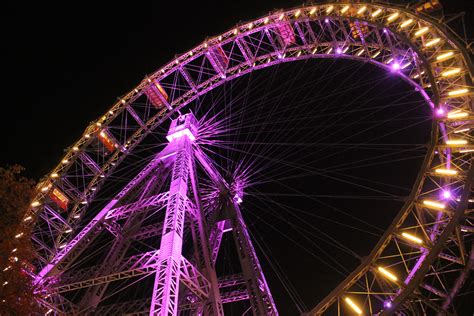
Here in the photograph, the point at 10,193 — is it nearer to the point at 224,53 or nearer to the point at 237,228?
the point at 237,228

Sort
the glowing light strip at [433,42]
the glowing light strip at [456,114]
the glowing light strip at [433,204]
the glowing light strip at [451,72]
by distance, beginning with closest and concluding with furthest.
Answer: the glowing light strip at [433,204] < the glowing light strip at [456,114] < the glowing light strip at [451,72] < the glowing light strip at [433,42]

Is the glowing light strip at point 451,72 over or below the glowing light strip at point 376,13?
below

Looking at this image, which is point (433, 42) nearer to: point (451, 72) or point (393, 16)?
point (451, 72)

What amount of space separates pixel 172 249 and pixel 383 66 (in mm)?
11512

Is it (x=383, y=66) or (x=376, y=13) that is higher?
(x=376, y=13)

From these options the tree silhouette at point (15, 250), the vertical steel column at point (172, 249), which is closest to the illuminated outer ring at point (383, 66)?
the vertical steel column at point (172, 249)

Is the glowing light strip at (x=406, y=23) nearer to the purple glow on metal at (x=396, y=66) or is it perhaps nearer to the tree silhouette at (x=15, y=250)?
the purple glow on metal at (x=396, y=66)

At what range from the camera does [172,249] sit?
13242mm

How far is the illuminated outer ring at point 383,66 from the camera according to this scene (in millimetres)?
13656

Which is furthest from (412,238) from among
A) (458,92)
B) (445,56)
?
(445,56)

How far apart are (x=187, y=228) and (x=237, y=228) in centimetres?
232

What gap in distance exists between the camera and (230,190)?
2188 centimetres

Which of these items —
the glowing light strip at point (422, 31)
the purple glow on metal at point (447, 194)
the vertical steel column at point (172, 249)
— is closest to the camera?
the vertical steel column at point (172, 249)

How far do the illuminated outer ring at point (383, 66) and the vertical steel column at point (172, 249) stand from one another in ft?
14.8
